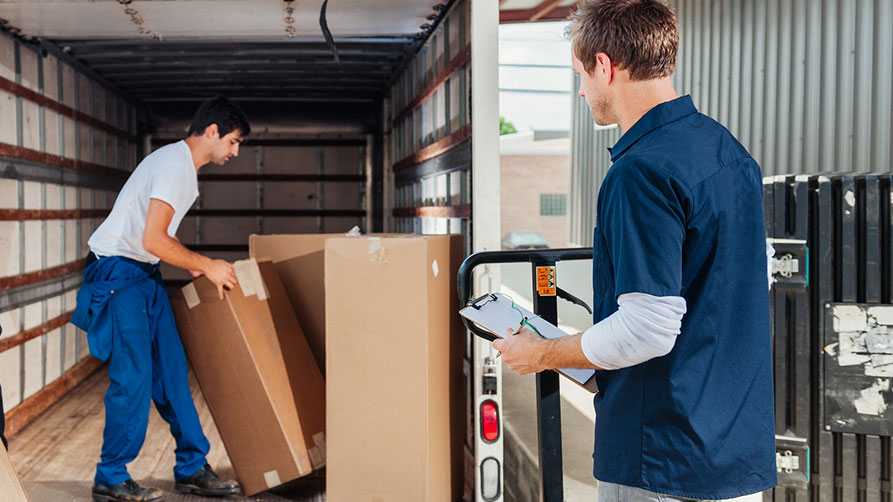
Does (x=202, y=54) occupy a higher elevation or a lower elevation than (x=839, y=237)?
higher

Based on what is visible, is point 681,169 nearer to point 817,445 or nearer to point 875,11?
point 817,445

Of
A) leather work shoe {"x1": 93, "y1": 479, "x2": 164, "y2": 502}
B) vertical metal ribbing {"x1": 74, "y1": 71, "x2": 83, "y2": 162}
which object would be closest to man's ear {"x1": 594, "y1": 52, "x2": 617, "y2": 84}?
leather work shoe {"x1": 93, "y1": 479, "x2": 164, "y2": 502}

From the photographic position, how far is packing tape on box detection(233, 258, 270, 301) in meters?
4.02

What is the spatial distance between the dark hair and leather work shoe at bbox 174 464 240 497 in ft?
5.98

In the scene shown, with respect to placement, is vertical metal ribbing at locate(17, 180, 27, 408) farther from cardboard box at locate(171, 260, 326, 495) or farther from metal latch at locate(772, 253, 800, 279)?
metal latch at locate(772, 253, 800, 279)

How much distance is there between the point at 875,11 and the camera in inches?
228

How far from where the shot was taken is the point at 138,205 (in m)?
4.01

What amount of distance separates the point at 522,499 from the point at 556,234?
30.7 metres

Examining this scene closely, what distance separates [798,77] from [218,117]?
488 centimetres

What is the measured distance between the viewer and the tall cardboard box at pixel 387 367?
342 centimetres

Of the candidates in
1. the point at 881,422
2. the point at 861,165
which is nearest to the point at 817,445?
the point at 881,422

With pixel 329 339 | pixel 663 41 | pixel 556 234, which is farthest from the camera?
pixel 556 234

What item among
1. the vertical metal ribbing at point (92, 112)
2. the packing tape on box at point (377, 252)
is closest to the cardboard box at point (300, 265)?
the packing tape on box at point (377, 252)

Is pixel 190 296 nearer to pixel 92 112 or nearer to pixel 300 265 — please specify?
pixel 300 265
